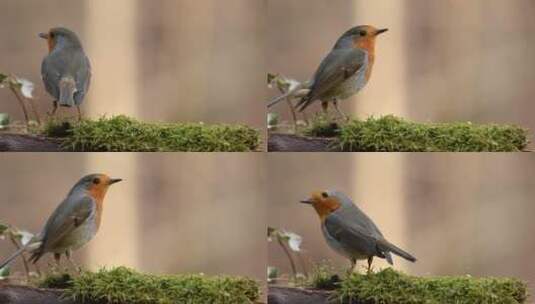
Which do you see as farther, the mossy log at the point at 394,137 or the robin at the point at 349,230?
the mossy log at the point at 394,137

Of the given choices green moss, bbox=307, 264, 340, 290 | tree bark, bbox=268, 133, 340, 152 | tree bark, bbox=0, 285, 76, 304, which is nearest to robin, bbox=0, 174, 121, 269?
tree bark, bbox=0, 285, 76, 304

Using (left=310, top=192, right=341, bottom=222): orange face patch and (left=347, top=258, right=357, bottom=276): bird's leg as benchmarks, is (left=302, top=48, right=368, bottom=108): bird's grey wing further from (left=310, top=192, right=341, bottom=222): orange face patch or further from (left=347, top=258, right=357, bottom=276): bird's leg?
(left=347, top=258, right=357, bottom=276): bird's leg

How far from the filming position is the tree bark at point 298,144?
471 cm

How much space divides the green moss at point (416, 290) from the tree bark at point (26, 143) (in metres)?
1.29

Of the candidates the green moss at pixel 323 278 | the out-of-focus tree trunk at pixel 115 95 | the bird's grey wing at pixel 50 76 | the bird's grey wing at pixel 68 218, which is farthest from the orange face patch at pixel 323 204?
the bird's grey wing at pixel 50 76

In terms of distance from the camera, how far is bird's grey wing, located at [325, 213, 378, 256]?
456 cm

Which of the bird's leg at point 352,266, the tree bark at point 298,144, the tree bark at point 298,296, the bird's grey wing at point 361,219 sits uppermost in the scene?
the tree bark at point 298,144

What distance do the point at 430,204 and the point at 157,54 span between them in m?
1.28

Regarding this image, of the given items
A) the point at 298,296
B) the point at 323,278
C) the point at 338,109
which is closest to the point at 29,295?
the point at 298,296

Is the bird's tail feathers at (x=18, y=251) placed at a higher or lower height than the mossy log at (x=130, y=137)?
lower

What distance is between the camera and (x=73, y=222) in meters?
4.59

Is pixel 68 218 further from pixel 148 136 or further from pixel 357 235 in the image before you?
pixel 357 235

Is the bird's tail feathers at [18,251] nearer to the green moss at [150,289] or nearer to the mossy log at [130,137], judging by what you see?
the green moss at [150,289]

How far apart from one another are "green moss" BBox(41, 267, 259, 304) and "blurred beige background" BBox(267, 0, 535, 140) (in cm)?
75
